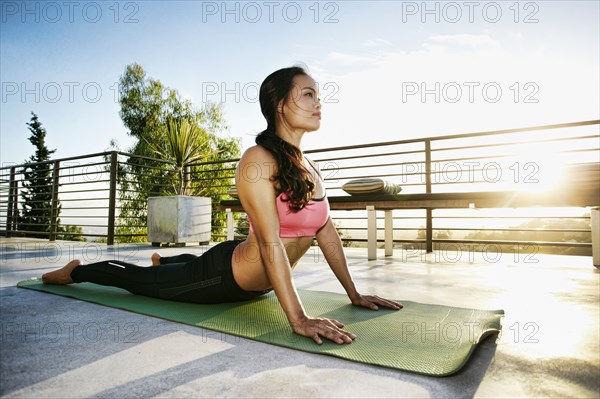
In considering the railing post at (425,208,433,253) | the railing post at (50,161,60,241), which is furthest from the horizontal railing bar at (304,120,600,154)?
the railing post at (50,161,60,241)

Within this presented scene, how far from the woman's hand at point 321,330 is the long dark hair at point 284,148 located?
39 centimetres

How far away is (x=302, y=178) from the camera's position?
1.21 m

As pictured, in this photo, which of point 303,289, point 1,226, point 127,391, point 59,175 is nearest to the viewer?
point 127,391

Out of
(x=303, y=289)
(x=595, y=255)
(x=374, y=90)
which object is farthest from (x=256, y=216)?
(x=595, y=255)

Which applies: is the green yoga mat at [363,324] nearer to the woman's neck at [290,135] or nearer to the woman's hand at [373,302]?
the woman's hand at [373,302]

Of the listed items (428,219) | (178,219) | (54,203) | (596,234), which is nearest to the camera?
(596,234)

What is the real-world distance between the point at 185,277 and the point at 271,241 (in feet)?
1.93

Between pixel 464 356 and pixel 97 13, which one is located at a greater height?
pixel 97 13

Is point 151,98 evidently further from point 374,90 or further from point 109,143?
point 374,90

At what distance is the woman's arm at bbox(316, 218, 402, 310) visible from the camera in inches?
56.7

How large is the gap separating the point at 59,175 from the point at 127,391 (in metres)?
6.45

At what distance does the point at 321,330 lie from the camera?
1.03 metres

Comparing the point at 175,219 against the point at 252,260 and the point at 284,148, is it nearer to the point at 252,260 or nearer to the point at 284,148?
the point at 252,260

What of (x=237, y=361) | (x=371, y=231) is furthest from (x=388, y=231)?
(x=237, y=361)
